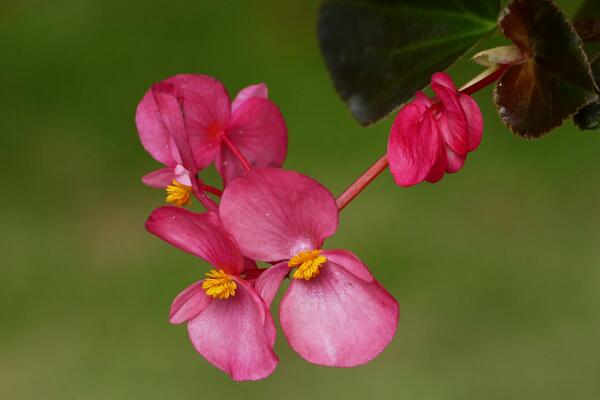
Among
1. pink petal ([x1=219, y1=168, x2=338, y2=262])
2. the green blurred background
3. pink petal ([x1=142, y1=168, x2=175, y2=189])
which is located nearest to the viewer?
pink petal ([x1=219, y1=168, x2=338, y2=262])

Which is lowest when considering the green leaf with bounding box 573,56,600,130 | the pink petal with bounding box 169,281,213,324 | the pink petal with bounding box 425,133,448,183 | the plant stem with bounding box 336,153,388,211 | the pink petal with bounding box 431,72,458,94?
the green leaf with bounding box 573,56,600,130

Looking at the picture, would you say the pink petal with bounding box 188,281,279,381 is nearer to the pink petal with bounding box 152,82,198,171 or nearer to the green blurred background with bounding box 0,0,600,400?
the pink petal with bounding box 152,82,198,171

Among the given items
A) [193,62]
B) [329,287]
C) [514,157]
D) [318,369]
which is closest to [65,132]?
[193,62]

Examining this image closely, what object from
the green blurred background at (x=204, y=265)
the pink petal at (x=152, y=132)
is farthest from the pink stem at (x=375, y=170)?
the green blurred background at (x=204, y=265)

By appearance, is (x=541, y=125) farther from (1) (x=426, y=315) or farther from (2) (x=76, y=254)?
(2) (x=76, y=254)

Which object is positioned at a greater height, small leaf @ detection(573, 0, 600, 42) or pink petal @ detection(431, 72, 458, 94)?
pink petal @ detection(431, 72, 458, 94)

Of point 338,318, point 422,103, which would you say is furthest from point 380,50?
point 338,318

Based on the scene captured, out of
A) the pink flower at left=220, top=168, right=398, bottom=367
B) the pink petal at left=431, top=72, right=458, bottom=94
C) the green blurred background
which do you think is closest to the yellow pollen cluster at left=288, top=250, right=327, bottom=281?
the pink flower at left=220, top=168, right=398, bottom=367
